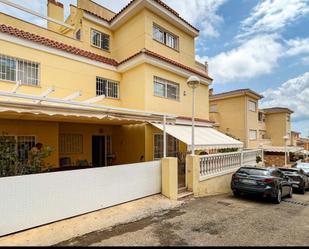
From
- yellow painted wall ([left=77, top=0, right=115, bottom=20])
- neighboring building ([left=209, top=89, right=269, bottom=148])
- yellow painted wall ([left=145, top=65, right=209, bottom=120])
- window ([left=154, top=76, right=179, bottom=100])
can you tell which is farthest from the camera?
neighboring building ([left=209, top=89, right=269, bottom=148])

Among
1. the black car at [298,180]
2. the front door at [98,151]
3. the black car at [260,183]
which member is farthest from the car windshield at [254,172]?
the front door at [98,151]

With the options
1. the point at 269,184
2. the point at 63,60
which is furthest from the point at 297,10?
the point at 63,60

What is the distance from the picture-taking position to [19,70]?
51.5 feet

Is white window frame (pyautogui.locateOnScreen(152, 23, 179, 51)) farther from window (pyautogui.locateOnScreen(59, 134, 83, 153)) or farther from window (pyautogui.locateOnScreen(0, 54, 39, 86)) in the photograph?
window (pyautogui.locateOnScreen(59, 134, 83, 153))

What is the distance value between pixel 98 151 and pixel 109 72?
794cm

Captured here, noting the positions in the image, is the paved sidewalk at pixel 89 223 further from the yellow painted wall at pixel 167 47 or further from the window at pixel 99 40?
the window at pixel 99 40

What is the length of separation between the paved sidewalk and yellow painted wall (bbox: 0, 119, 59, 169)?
234 inches

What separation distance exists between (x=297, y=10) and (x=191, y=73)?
38.8 ft

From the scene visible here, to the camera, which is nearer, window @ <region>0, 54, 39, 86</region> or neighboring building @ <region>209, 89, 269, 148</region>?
window @ <region>0, 54, 39, 86</region>

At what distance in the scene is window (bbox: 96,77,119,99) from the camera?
20.5 meters

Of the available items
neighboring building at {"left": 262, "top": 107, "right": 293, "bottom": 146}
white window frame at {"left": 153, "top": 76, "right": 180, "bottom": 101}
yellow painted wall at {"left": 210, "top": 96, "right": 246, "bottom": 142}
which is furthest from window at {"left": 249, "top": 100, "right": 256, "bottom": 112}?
white window frame at {"left": 153, "top": 76, "right": 180, "bottom": 101}

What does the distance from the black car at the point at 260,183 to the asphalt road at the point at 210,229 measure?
→ 211cm

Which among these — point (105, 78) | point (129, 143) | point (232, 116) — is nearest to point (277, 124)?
point (232, 116)

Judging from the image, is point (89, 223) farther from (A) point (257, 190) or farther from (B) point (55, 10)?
(B) point (55, 10)
